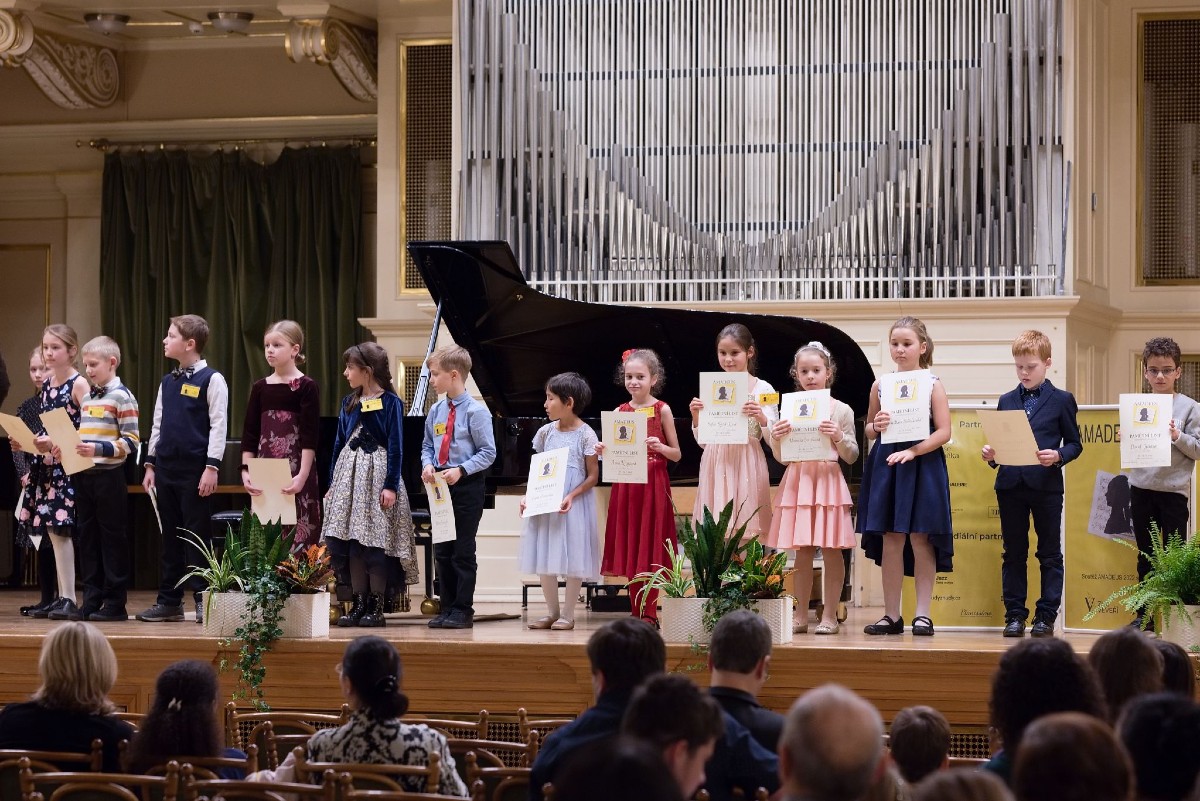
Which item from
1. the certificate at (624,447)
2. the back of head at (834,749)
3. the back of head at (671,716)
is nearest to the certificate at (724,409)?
the certificate at (624,447)

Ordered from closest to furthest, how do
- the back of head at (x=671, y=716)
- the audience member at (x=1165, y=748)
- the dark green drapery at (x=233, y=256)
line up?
1. the audience member at (x=1165, y=748)
2. the back of head at (x=671, y=716)
3. the dark green drapery at (x=233, y=256)

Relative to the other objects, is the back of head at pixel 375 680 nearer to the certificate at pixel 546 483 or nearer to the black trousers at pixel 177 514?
the certificate at pixel 546 483

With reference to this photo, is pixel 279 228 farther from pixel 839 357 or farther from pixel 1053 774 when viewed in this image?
pixel 1053 774

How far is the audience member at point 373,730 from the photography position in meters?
3.90

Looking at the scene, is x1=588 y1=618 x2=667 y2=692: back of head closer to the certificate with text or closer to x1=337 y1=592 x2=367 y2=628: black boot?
the certificate with text

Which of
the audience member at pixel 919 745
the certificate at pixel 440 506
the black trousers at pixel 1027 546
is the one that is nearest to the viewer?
the audience member at pixel 919 745

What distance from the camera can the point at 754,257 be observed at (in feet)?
30.0

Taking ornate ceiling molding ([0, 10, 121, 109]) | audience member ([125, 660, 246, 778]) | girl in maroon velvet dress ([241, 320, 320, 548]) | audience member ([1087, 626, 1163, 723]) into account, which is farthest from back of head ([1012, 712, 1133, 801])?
ornate ceiling molding ([0, 10, 121, 109])

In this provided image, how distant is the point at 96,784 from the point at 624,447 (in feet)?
10.5

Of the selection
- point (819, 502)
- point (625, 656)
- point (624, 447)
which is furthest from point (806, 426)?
point (625, 656)

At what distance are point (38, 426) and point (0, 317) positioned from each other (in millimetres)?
3433

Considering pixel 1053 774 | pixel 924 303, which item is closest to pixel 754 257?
pixel 924 303

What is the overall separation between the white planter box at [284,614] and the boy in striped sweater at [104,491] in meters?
1.07

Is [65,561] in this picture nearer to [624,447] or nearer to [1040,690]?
[624,447]
